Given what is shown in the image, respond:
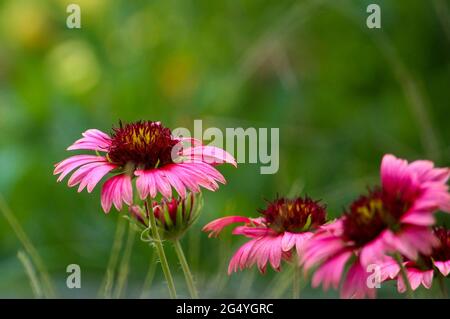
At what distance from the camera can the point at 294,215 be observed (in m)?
0.49

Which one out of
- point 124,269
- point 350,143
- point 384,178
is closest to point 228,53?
point 350,143

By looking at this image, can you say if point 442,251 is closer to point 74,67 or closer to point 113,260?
point 113,260

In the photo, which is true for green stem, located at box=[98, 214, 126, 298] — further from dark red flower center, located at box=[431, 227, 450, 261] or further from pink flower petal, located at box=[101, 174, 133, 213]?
dark red flower center, located at box=[431, 227, 450, 261]

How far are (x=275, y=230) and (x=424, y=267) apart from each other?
88mm

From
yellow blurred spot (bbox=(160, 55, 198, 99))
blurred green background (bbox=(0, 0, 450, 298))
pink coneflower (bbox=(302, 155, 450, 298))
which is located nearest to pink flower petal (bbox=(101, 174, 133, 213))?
pink coneflower (bbox=(302, 155, 450, 298))

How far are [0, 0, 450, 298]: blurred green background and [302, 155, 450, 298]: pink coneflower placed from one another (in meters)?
0.73

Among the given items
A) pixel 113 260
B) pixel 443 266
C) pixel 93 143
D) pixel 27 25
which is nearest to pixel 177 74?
pixel 27 25

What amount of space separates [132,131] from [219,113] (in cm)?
89

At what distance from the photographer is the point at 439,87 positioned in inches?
58.3

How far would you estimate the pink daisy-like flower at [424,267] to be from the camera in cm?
44

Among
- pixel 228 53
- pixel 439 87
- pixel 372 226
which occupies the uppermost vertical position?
pixel 228 53

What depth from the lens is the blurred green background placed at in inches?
50.2

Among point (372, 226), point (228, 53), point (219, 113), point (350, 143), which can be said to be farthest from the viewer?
point (228, 53)

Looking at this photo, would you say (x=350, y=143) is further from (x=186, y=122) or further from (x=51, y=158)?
(x=51, y=158)
